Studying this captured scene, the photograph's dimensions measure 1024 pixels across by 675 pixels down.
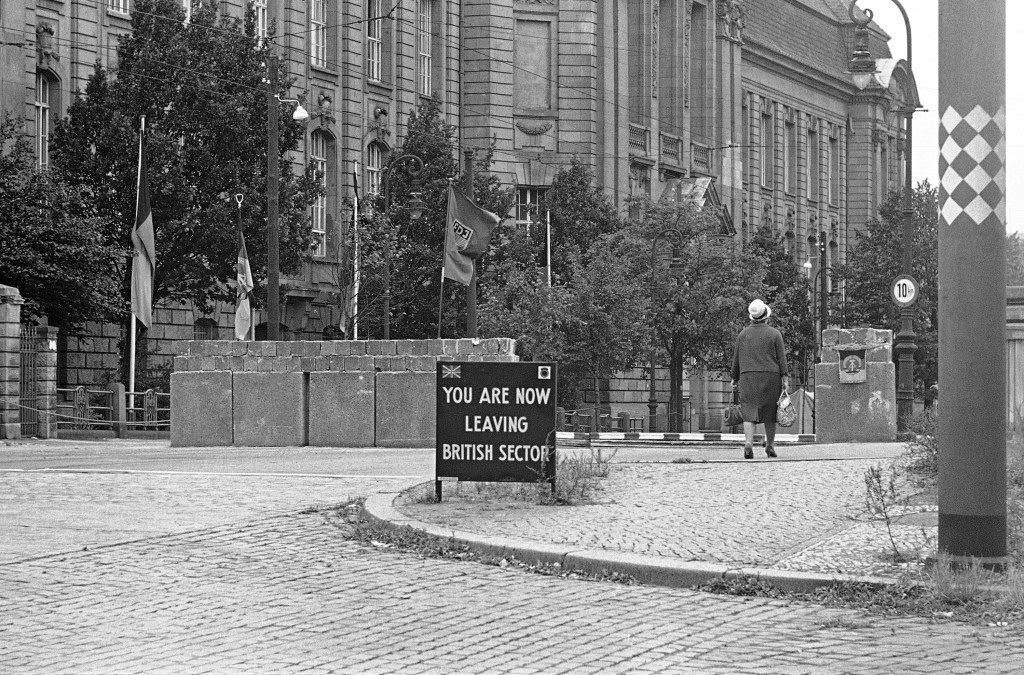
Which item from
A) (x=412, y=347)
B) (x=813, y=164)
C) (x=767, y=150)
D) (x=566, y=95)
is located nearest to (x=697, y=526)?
(x=412, y=347)

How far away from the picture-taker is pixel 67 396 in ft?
124

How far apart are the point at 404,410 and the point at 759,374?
6.30m

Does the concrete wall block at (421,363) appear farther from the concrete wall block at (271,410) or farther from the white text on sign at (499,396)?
the white text on sign at (499,396)

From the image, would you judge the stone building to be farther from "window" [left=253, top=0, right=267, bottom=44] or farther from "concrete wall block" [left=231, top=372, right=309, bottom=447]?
"concrete wall block" [left=231, top=372, right=309, bottom=447]

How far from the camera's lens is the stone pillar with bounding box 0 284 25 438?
3278 cm

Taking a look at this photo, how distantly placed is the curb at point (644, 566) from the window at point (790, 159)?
80.5 m

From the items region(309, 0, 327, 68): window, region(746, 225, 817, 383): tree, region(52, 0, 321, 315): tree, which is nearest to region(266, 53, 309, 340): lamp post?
region(52, 0, 321, 315): tree

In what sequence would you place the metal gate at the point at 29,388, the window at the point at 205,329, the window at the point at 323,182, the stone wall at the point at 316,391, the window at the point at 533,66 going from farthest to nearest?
1. the window at the point at 533,66
2. the window at the point at 323,182
3. the window at the point at 205,329
4. the metal gate at the point at 29,388
5. the stone wall at the point at 316,391

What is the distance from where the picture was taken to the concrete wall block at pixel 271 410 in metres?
23.5

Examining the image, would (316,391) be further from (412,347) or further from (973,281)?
(973,281)

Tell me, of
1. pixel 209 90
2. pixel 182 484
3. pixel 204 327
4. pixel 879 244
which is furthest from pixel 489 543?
pixel 879 244

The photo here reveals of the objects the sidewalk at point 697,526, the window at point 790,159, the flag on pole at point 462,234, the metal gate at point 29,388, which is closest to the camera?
the sidewalk at point 697,526

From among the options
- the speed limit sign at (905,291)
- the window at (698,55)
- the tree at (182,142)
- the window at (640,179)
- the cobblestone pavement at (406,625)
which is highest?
the window at (698,55)

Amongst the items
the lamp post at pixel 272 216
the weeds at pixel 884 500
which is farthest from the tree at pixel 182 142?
the weeds at pixel 884 500
